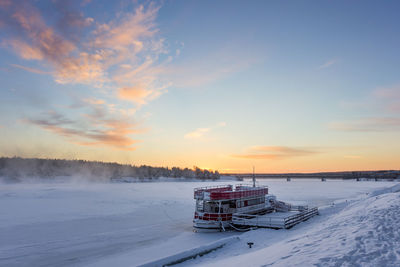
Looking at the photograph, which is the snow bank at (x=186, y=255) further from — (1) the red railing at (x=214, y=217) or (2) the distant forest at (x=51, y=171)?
(2) the distant forest at (x=51, y=171)

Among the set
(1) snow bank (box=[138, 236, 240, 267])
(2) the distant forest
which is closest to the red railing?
(1) snow bank (box=[138, 236, 240, 267])

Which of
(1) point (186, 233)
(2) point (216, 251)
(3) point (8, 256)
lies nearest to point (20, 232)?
(3) point (8, 256)

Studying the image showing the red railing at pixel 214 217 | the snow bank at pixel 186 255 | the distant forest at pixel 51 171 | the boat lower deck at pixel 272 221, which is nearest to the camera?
the snow bank at pixel 186 255

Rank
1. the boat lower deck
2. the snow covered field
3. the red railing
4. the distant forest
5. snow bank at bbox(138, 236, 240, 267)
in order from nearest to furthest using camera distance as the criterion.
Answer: the snow covered field
snow bank at bbox(138, 236, 240, 267)
the boat lower deck
the red railing
the distant forest

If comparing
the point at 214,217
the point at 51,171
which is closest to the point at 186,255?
the point at 214,217

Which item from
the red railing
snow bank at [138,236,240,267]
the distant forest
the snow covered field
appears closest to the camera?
the snow covered field

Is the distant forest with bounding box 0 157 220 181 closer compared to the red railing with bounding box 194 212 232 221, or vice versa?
the red railing with bounding box 194 212 232 221

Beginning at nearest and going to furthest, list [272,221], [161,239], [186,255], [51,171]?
[186,255] < [161,239] < [272,221] < [51,171]

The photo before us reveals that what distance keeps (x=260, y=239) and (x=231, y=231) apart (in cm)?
831

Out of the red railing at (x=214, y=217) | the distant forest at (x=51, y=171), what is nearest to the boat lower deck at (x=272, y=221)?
the red railing at (x=214, y=217)

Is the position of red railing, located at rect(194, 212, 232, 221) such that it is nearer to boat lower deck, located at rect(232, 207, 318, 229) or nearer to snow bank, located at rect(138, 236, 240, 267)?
boat lower deck, located at rect(232, 207, 318, 229)

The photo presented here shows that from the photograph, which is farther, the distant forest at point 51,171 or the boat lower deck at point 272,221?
the distant forest at point 51,171

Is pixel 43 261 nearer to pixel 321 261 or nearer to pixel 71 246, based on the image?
pixel 71 246

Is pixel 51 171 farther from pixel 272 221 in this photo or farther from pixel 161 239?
pixel 272 221
